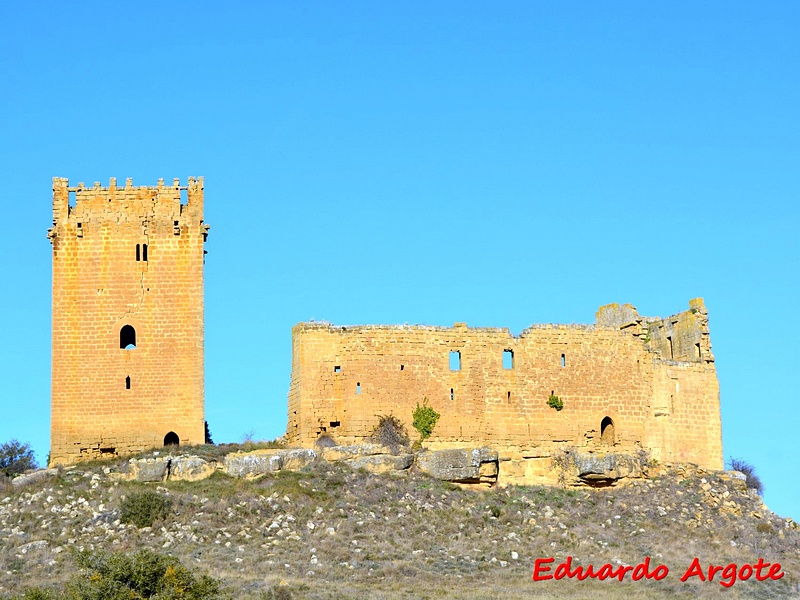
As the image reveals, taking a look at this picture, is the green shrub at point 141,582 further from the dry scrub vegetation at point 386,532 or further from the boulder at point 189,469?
the boulder at point 189,469

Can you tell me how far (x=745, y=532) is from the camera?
127ft

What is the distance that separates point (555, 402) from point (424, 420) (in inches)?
137

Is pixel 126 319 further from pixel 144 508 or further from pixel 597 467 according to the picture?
pixel 597 467

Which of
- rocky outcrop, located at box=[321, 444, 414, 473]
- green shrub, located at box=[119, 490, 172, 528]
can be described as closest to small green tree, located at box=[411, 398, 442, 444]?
rocky outcrop, located at box=[321, 444, 414, 473]

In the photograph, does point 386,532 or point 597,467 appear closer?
point 386,532

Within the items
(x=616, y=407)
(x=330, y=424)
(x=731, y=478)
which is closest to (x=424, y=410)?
(x=330, y=424)

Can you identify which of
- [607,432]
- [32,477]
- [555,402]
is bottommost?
[32,477]

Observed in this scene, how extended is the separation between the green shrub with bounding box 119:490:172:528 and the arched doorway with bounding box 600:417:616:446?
11708 millimetres

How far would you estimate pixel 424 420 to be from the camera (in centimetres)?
4028

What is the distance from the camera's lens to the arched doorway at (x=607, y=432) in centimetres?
4172

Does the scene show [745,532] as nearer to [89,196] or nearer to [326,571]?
[326,571]

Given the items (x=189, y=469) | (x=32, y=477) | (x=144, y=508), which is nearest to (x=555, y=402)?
(x=189, y=469)

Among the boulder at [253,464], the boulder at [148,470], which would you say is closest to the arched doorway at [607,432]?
the boulder at [253,464]

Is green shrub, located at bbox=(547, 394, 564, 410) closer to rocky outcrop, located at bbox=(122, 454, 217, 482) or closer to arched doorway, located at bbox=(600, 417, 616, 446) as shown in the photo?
arched doorway, located at bbox=(600, 417, 616, 446)
